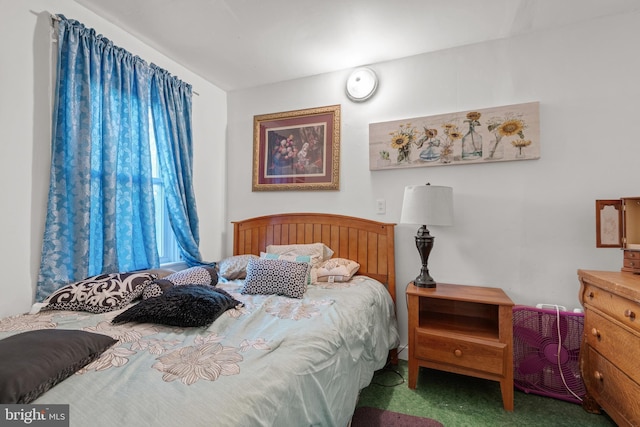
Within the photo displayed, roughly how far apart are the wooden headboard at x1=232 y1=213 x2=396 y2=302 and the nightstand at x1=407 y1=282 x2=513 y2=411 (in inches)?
14.4

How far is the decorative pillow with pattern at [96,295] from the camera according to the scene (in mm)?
1545

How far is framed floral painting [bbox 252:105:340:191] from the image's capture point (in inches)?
107

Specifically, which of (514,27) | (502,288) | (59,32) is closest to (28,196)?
(59,32)

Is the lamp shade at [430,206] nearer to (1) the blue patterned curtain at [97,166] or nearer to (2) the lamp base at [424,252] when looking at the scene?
(2) the lamp base at [424,252]

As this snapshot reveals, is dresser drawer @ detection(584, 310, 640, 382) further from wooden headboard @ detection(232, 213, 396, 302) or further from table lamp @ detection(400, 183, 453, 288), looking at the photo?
wooden headboard @ detection(232, 213, 396, 302)

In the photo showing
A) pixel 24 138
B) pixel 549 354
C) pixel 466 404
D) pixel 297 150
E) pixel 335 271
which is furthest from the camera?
pixel 297 150

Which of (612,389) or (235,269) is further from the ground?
(235,269)

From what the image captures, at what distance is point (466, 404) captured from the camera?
1.82m

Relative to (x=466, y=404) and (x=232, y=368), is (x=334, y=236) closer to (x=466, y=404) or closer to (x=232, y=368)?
(x=466, y=404)

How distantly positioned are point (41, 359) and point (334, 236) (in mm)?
2009

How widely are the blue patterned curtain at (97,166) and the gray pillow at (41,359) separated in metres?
0.93

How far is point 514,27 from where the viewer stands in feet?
6.93

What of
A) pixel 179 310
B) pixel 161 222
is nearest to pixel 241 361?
pixel 179 310

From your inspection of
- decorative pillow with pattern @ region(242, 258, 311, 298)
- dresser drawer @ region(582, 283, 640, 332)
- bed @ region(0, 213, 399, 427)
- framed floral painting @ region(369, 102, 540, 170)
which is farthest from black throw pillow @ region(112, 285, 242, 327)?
dresser drawer @ region(582, 283, 640, 332)
